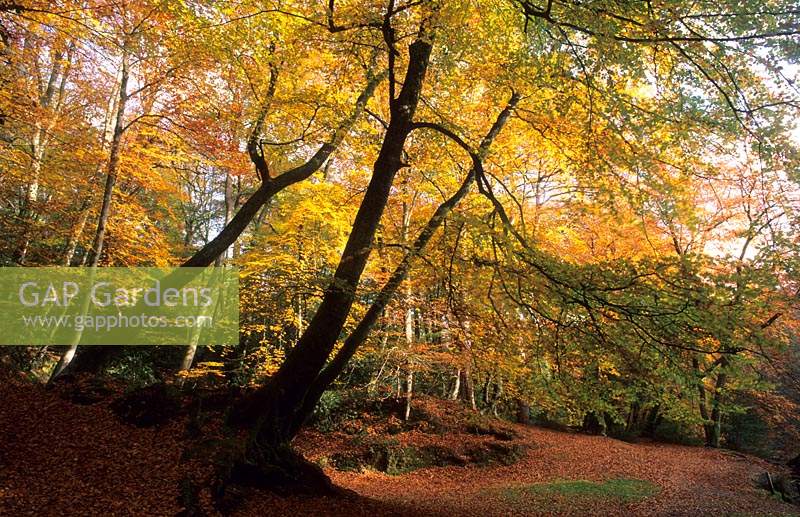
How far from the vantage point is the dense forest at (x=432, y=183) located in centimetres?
399

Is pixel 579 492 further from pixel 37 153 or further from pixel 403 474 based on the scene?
pixel 37 153

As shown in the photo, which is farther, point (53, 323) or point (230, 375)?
point (230, 375)

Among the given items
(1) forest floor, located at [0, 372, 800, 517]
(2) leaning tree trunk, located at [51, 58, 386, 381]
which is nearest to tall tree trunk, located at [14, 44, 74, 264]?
(2) leaning tree trunk, located at [51, 58, 386, 381]

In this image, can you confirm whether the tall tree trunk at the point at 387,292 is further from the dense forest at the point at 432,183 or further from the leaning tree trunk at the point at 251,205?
the leaning tree trunk at the point at 251,205

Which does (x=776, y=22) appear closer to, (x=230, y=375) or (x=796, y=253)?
(x=796, y=253)

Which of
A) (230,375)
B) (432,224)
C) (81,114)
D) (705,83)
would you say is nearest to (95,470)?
(432,224)

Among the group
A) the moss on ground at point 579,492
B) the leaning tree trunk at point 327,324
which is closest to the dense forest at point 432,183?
the leaning tree trunk at point 327,324

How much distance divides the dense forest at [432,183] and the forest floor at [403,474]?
0.12 meters

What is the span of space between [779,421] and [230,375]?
16699 millimetres

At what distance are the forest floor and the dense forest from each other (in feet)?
0.39

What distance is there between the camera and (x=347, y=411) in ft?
39.7

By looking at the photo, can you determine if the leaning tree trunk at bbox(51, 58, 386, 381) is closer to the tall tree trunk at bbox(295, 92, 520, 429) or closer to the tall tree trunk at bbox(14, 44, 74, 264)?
the tall tree trunk at bbox(295, 92, 520, 429)

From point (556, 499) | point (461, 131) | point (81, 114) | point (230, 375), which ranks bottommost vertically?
point (556, 499)

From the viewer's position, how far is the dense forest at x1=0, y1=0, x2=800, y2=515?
157 inches
